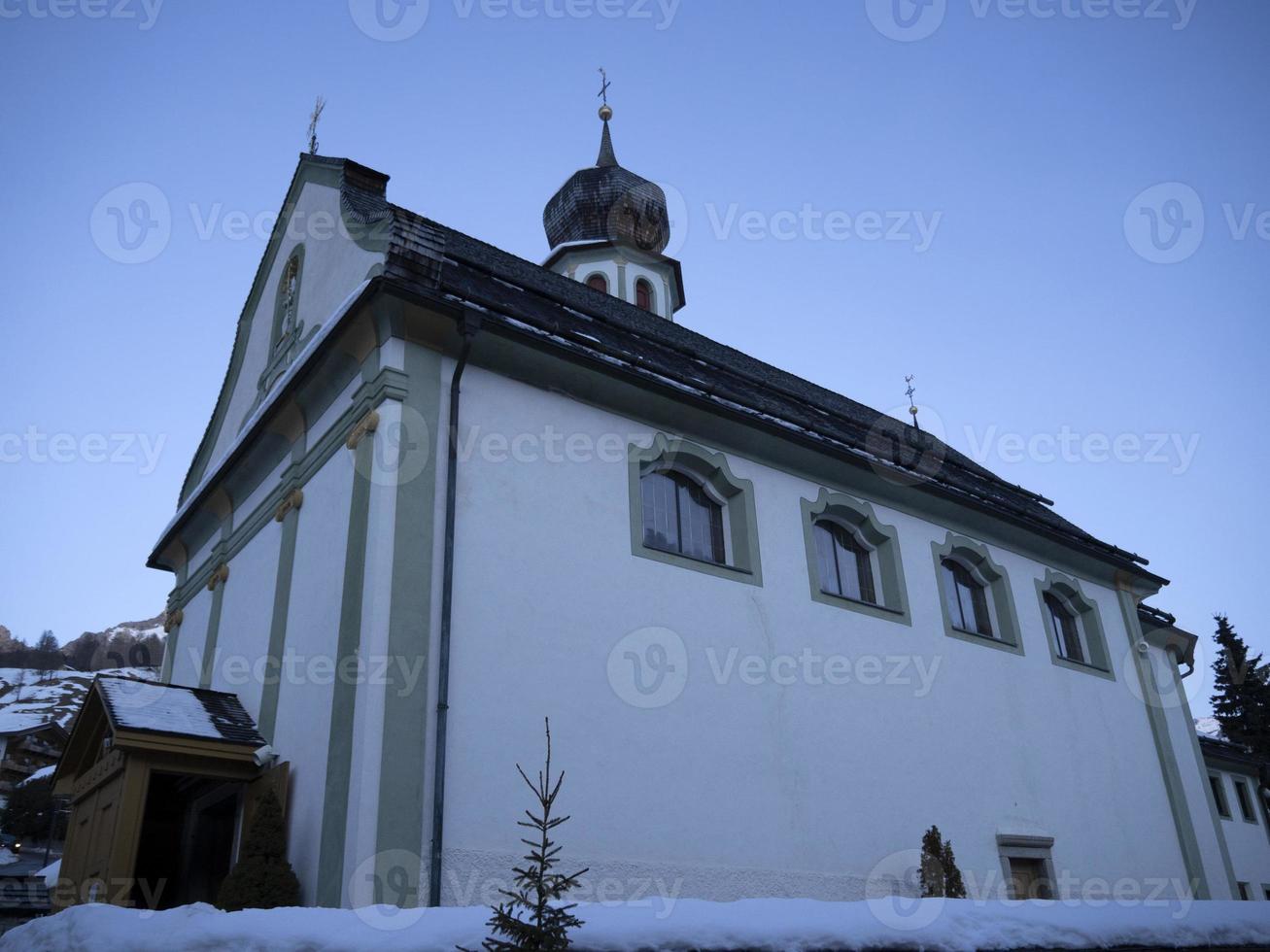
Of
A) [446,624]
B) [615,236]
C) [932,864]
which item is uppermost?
[615,236]

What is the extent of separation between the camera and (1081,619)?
19109 mm

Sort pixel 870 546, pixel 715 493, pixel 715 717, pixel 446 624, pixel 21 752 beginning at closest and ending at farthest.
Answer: pixel 446 624 < pixel 715 717 < pixel 715 493 < pixel 870 546 < pixel 21 752

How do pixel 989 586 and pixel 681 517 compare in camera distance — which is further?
pixel 989 586

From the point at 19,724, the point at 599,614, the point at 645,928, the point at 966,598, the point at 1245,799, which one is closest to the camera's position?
the point at 645,928

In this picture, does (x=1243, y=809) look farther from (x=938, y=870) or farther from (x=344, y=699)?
(x=344, y=699)

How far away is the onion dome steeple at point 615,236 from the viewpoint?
25.5 metres

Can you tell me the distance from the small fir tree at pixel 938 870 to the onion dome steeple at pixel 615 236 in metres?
15.3

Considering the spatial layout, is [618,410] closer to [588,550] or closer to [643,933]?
[588,550]

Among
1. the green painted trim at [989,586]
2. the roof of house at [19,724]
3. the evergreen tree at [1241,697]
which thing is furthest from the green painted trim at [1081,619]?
the roof of house at [19,724]

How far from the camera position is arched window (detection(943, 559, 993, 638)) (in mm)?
16328

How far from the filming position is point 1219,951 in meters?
6.26

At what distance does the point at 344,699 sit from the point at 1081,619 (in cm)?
1436

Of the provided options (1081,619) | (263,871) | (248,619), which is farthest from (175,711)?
(1081,619)

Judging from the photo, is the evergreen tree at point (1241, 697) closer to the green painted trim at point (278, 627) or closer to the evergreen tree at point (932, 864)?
the evergreen tree at point (932, 864)
